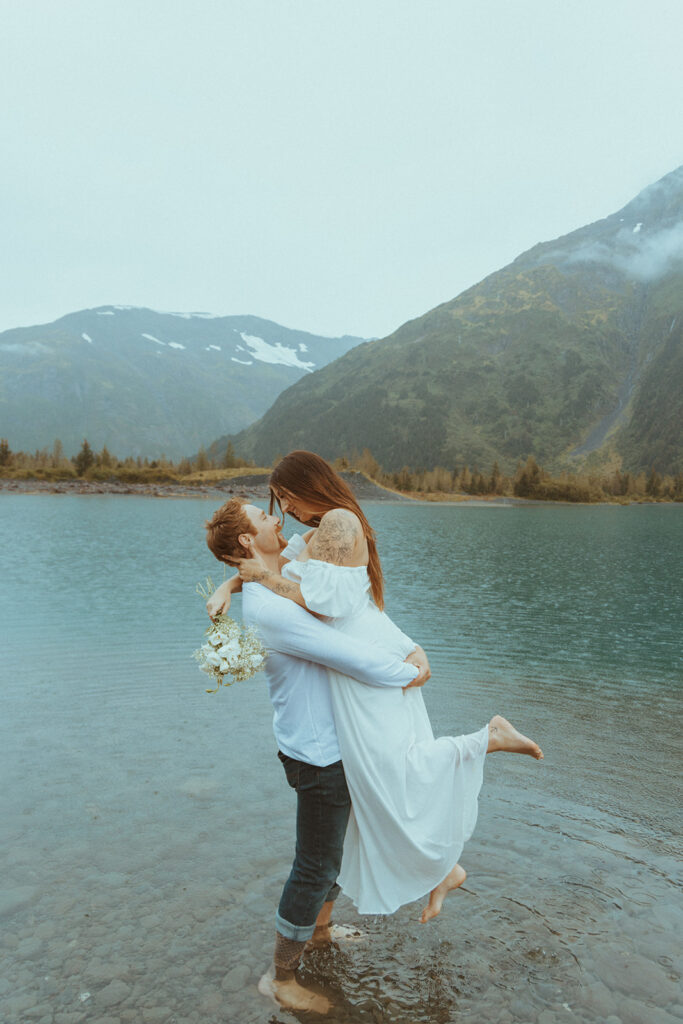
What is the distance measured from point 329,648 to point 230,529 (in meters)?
0.76

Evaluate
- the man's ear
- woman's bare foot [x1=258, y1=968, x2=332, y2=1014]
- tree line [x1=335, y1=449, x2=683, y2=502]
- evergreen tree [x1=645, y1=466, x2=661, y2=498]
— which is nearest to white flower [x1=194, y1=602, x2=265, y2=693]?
the man's ear

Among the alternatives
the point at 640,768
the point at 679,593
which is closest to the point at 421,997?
the point at 640,768

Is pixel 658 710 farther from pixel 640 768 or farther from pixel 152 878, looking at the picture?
pixel 152 878

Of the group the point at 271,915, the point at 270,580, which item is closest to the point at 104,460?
the point at 271,915

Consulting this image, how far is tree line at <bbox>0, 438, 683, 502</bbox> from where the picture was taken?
108006 mm

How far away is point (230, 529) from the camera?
135 inches

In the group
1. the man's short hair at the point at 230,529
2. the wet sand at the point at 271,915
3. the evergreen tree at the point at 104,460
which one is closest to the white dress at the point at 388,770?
the man's short hair at the point at 230,529

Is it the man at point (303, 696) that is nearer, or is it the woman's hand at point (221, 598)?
the man at point (303, 696)

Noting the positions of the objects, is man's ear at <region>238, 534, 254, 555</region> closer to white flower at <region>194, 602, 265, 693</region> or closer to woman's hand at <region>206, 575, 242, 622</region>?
woman's hand at <region>206, 575, 242, 622</region>

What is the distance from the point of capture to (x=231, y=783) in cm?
675

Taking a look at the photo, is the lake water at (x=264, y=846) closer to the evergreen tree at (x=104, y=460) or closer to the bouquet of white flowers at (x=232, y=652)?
the bouquet of white flowers at (x=232, y=652)

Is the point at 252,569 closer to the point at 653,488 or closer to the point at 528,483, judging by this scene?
the point at 528,483

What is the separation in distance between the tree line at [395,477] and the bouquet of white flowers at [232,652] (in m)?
108

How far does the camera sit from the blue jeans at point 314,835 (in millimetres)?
3361
